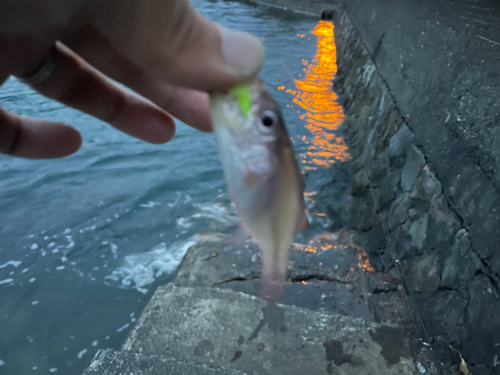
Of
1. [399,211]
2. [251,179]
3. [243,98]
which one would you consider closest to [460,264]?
[399,211]

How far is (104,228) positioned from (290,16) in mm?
17937

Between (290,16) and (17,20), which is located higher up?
(17,20)

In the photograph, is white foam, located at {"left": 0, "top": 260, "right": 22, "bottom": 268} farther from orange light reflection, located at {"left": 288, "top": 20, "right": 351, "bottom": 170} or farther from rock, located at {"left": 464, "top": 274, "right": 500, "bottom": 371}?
rock, located at {"left": 464, "top": 274, "right": 500, "bottom": 371}

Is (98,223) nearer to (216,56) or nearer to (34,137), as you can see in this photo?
(34,137)

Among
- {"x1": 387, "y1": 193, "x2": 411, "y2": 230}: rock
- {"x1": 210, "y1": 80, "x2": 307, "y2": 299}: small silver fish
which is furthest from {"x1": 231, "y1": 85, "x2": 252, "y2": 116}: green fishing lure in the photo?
{"x1": 387, "y1": 193, "x2": 411, "y2": 230}: rock

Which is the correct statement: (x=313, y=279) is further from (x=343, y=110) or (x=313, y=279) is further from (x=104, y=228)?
(x=343, y=110)

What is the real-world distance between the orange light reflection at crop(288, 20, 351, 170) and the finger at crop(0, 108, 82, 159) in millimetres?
4584

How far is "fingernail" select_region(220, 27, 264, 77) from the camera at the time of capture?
1.02m

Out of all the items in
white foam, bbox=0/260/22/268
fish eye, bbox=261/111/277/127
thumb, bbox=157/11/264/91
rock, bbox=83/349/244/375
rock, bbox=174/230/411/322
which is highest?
thumb, bbox=157/11/264/91

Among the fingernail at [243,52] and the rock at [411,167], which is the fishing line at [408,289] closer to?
the rock at [411,167]

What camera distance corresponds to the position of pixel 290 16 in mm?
19062

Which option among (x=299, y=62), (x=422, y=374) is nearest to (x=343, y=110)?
(x=299, y=62)

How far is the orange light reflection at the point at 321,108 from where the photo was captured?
6238 mm

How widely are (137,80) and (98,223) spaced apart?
13.3 feet
